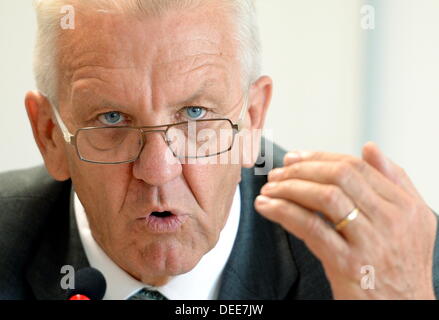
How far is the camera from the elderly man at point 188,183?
3.83ft

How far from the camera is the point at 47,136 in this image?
161 centimetres

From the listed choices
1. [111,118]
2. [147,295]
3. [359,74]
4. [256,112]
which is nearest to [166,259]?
[147,295]

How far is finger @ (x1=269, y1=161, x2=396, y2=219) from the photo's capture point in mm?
1141

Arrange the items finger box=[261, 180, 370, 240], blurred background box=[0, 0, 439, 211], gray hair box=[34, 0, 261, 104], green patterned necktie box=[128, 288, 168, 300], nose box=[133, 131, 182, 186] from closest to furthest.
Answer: finger box=[261, 180, 370, 240], nose box=[133, 131, 182, 186], gray hair box=[34, 0, 261, 104], green patterned necktie box=[128, 288, 168, 300], blurred background box=[0, 0, 439, 211]

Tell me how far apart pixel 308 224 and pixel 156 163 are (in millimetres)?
331

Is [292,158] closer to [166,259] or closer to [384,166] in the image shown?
[384,166]

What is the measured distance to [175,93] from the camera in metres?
1.36

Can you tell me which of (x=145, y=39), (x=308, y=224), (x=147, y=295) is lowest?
(x=147, y=295)

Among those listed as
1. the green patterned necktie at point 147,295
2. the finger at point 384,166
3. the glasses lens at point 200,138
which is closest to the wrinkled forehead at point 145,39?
the glasses lens at point 200,138

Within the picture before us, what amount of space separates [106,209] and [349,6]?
1.69m

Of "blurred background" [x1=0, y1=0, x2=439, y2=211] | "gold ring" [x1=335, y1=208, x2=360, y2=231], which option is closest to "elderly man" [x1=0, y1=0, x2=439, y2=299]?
"gold ring" [x1=335, y1=208, x2=360, y2=231]

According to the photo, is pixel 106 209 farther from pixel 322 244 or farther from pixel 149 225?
pixel 322 244

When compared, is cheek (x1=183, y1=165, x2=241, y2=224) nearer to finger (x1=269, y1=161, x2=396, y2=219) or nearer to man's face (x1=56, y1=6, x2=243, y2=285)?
man's face (x1=56, y1=6, x2=243, y2=285)

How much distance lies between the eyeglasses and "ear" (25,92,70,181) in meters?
0.09
